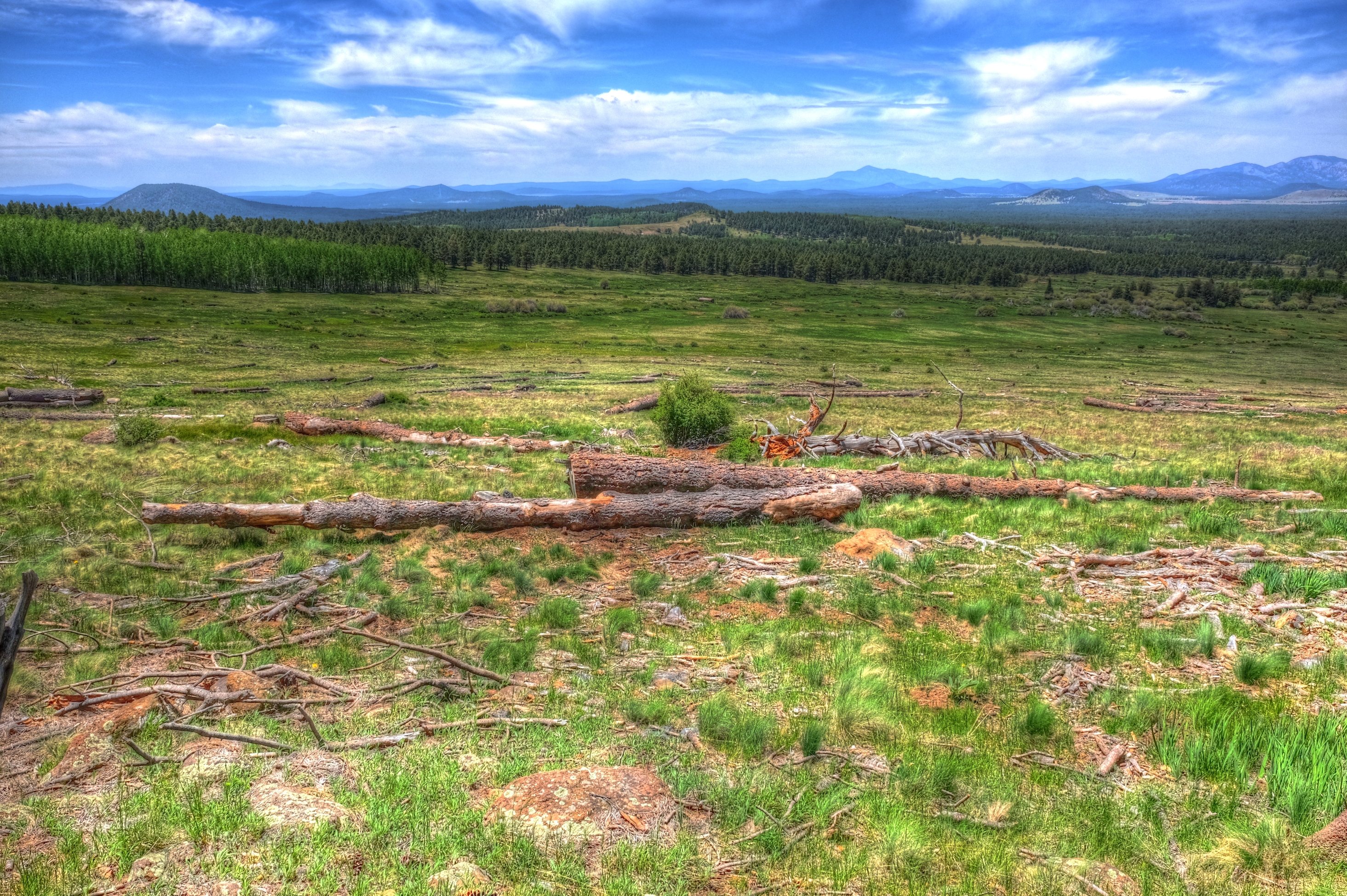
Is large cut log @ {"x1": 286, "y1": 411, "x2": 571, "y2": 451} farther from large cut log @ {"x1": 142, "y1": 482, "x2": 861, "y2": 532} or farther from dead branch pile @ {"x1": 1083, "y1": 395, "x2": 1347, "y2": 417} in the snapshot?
dead branch pile @ {"x1": 1083, "y1": 395, "x2": 1347, "y2": 417}

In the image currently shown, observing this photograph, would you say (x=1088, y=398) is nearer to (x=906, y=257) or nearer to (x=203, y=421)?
(x=203, y=421)

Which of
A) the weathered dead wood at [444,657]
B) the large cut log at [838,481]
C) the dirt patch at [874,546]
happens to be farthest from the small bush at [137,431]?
the dirt patch at [874,546]

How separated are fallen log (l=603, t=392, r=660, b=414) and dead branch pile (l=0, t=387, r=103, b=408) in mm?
23299

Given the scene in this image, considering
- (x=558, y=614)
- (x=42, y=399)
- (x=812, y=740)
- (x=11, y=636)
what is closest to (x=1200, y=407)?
(x=558, y=614)

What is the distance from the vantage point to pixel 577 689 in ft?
→ 23.8

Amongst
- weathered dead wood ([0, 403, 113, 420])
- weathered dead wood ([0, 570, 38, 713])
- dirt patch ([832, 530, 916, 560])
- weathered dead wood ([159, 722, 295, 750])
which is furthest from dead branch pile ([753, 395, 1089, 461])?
weathered dead wood ([0, 403, 113, 420])

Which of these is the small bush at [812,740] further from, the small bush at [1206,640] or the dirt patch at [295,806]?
the small bush at [1206,640]

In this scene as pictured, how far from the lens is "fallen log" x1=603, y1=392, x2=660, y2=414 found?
33.2m

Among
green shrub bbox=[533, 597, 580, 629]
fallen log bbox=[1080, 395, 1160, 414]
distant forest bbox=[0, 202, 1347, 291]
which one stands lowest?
fallen log bbox=[1080, 395, 1160, 414]

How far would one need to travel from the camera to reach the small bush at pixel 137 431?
72.4ft

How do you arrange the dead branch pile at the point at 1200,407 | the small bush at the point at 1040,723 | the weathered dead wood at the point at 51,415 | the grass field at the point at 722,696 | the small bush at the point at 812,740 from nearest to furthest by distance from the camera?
the grass field at the point at 722,696 < the small bush at the point at 812,740 < the small bush at the point at 1040,723 < the weathered dead wood at the point at 51,415 < the dead branch pile at the point at 1200,407

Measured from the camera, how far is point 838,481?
15.0 m

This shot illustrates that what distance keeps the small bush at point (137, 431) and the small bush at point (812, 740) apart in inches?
953

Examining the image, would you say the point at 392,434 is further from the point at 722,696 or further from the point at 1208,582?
the point at 1208,582
